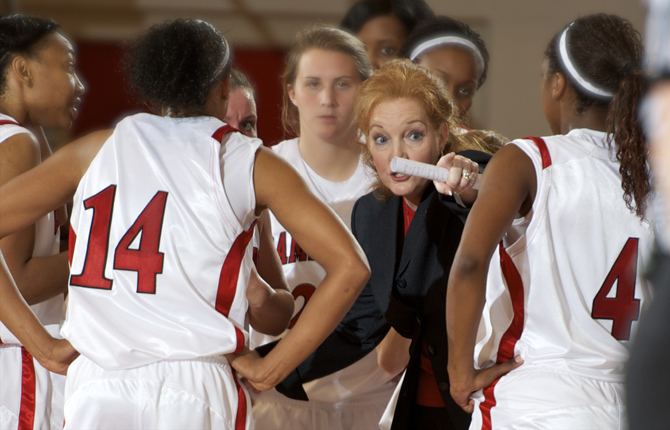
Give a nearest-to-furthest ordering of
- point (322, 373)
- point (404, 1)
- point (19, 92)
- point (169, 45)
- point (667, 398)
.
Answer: point (667, 398) < point (169, 45) < point (19, 92) < point (322, 373) < point (404, 1)

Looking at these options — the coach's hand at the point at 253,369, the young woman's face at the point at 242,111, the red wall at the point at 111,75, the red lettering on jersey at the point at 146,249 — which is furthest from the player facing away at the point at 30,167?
the red wall at the point at 111,75

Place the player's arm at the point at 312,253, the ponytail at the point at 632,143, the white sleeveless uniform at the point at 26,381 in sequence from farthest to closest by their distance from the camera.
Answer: the white sleeveless uniform at the point at 26,381 → the player's arm at the point at 312,253 → the ponytail at the point at 632,143

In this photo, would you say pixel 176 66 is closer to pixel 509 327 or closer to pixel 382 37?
pixel 509 327

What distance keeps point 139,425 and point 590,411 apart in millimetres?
1038

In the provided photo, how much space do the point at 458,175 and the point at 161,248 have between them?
0.75 m

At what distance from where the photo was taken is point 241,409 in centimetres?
256

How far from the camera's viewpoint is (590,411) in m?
2.45

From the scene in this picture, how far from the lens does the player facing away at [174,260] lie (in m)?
2.47

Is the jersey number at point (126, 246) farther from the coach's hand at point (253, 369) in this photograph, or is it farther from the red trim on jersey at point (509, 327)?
the red trim on jersey at point (509, 327)

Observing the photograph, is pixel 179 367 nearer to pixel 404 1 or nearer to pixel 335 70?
pixel 335 70

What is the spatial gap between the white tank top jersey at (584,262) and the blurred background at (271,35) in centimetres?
567

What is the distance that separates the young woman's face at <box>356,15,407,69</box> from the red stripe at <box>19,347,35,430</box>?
7.67ft

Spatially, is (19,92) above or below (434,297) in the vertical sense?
above

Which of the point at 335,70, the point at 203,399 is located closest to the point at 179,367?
the point at 203,399
